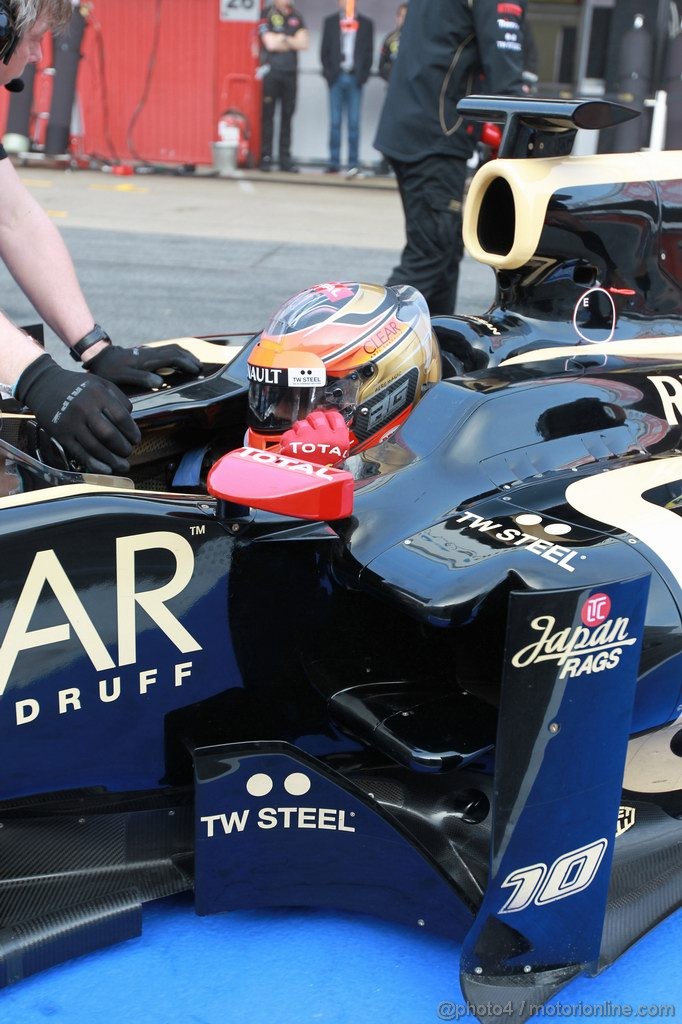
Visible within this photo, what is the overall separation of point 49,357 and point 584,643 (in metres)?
1.23

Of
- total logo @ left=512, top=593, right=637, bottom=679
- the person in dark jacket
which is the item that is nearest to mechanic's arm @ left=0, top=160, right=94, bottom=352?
total logo @ left=512, top=593, right=637, bottom=679

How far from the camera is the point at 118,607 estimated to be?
1.89 metres

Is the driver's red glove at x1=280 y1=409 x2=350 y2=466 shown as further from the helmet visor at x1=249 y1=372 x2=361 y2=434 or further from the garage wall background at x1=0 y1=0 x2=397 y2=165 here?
the garage wall background at x1=0 y1=0 x2=397 y2=165

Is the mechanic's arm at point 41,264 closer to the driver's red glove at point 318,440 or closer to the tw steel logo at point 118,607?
the driver's red glove at point 318,440

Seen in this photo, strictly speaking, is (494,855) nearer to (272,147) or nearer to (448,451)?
(448,451)

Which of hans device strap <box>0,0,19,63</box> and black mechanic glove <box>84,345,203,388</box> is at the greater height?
hans device strap <box>0,0,19,63</box>

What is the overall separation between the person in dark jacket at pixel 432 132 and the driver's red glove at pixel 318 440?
315 cm

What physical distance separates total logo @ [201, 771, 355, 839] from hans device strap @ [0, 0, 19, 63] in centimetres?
157

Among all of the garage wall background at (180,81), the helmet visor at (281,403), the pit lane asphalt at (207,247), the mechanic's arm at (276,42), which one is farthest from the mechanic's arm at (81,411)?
the garage wall background at (180,81)

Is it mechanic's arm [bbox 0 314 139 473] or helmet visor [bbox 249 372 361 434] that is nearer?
mechanic's arm [bbox 0 314 139 473]

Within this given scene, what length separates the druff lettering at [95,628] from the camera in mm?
1826

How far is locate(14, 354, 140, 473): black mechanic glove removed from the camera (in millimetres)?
2195

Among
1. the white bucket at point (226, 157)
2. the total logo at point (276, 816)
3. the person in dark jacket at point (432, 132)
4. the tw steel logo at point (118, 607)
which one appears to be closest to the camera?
the tw steel logo at point (118, 607)

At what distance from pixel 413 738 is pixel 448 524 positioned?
0.37m
